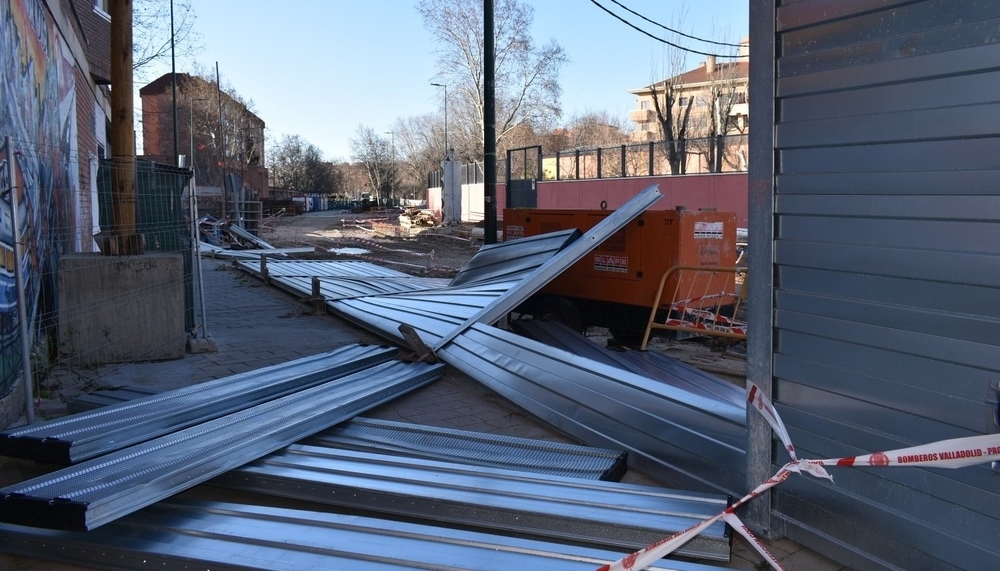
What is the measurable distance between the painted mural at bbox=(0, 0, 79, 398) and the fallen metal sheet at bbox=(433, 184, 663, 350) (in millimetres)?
3835

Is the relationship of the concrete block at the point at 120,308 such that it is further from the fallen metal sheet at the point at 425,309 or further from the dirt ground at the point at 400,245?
the dirt ground at the point at 400,245

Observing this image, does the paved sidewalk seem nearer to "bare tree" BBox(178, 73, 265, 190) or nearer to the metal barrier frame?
the metal barrier frame

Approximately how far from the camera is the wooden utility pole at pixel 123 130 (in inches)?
340

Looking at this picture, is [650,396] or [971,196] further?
[650,396]

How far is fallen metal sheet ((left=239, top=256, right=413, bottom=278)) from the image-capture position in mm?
15459

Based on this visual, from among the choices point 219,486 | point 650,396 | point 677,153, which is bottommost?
point 219,486

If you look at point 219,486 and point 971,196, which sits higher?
point 971,196

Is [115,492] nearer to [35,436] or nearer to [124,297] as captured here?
[35,436]

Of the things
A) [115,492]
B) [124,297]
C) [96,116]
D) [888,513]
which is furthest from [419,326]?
[96,116]

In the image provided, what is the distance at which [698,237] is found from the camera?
949 centimetres

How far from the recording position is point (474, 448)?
16.9 ft

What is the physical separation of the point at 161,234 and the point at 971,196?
8957 millimetres

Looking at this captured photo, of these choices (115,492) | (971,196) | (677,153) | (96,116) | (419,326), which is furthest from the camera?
(677,153)

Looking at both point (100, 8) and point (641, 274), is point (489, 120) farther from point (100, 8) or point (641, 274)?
point (100, 8)
